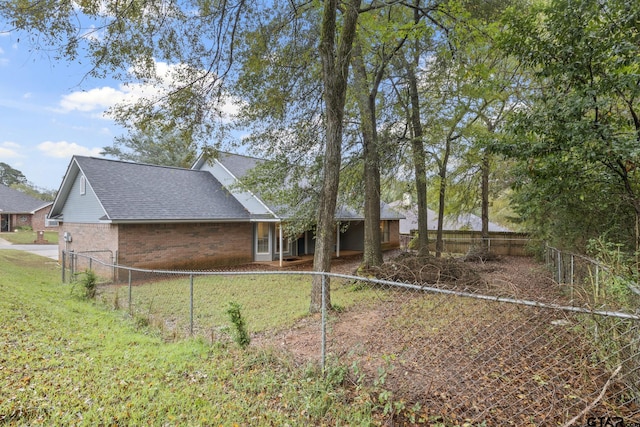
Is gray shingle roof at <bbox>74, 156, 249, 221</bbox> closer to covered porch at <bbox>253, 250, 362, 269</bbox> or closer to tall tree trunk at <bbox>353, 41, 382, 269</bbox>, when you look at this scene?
covered porch at <bbox>253, 250, 362, 269</bbox>

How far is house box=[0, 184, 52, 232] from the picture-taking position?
3098 cm

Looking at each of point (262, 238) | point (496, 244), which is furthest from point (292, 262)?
point (496, 244)

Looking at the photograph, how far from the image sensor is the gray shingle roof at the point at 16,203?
101 ft

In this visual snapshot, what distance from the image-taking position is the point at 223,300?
315 inches

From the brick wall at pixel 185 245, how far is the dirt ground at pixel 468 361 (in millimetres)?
8518

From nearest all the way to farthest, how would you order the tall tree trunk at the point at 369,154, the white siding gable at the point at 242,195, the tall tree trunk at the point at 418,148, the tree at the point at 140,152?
the tall tree trunk at the point at 369,154 → the tall tree trunk at the point at 418,148 → the white siding gable at the point at 242,195 → the tree at the point at 140,152

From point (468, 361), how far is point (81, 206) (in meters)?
14.8

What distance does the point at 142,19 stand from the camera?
20.1 feet

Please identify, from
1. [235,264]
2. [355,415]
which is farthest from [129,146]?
[355,415]

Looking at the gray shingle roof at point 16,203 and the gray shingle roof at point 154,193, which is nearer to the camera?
the gray shingle roof at point 154,193

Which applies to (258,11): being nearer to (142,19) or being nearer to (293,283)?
(142,19)

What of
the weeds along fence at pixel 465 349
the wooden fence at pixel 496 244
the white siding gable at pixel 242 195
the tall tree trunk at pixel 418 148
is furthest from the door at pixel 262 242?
the weeds along fence at pixel 465 349

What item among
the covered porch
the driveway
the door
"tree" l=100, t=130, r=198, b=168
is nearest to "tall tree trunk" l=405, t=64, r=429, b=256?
the covered porch

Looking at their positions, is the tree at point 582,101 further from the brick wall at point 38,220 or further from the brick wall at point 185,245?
the brick wall at point 38,220
